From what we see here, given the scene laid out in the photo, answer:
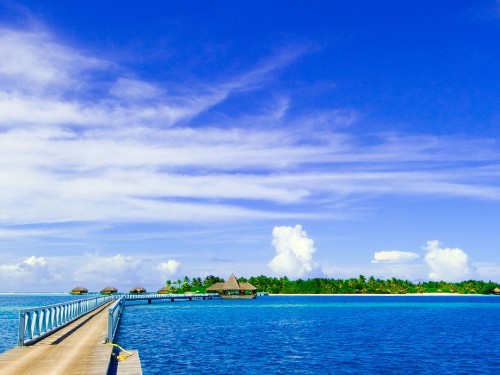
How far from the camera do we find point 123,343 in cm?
3472

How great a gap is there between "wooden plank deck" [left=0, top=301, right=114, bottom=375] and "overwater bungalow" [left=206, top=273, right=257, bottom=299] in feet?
367

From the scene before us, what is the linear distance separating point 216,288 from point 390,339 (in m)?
103

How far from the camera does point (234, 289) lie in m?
136

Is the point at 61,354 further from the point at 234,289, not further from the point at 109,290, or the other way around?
the point at 109,290

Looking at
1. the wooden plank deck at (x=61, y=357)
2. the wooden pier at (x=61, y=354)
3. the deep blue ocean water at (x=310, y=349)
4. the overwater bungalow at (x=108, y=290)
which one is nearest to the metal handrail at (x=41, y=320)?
the wooden pier at (x=61, y=354)

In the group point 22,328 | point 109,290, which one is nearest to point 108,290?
point 109,290

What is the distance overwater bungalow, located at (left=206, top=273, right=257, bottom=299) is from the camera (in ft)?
447

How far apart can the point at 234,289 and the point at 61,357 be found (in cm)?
11939

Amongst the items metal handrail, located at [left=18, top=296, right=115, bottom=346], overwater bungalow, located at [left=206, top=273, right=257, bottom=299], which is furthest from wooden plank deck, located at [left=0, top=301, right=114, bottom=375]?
overwater bungalow, located at [left=206, top=273, right=257, bottom=299]

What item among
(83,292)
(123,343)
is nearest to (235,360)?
(123,343)

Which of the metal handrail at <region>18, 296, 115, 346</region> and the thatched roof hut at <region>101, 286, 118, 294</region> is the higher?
the thatched roof hut at <region>101, 286, 118, 294</region>

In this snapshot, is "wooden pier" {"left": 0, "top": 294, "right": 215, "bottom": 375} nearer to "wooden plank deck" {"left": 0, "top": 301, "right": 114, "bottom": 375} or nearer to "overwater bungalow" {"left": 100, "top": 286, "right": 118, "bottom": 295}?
"wooden plank deck" {"left": 0, "top": 301, "right": 114, "bottom": 375}

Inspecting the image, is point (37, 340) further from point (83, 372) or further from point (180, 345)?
point (180, 345)

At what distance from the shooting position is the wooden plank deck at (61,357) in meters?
16.4
